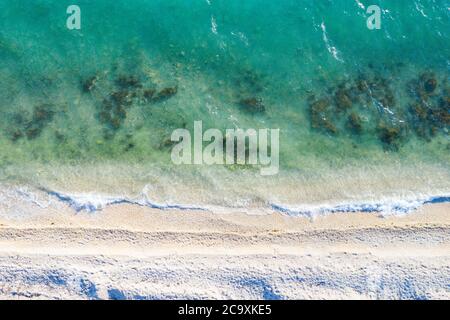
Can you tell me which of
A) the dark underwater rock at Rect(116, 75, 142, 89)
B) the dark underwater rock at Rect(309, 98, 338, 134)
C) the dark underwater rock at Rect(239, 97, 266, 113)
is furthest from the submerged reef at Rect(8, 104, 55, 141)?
the dark underwater rock at Rect(309, 98, 338, 134)

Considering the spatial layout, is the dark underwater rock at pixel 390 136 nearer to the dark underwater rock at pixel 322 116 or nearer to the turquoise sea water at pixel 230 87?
the turquoise sea water at pixel 230 87

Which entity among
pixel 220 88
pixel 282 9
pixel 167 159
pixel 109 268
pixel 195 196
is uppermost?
pixel 282 9

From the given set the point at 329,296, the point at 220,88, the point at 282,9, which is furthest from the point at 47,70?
the point at 329,296

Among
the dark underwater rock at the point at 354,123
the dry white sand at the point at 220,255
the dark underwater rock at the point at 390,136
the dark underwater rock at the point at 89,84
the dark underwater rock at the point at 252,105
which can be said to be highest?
the dark underwater rock at the point at 89,84

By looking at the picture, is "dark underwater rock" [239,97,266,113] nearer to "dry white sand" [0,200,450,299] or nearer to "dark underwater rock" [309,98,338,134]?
"dark underwater rock" [309,98,338,134]

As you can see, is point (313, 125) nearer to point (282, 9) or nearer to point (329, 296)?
point (282, 9)

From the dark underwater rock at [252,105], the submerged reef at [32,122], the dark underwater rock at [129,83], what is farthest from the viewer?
the dark underwater rock at [129,83]

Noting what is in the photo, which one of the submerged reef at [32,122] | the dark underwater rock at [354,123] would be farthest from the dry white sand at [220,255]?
the dark underwater rock at [354,123]
